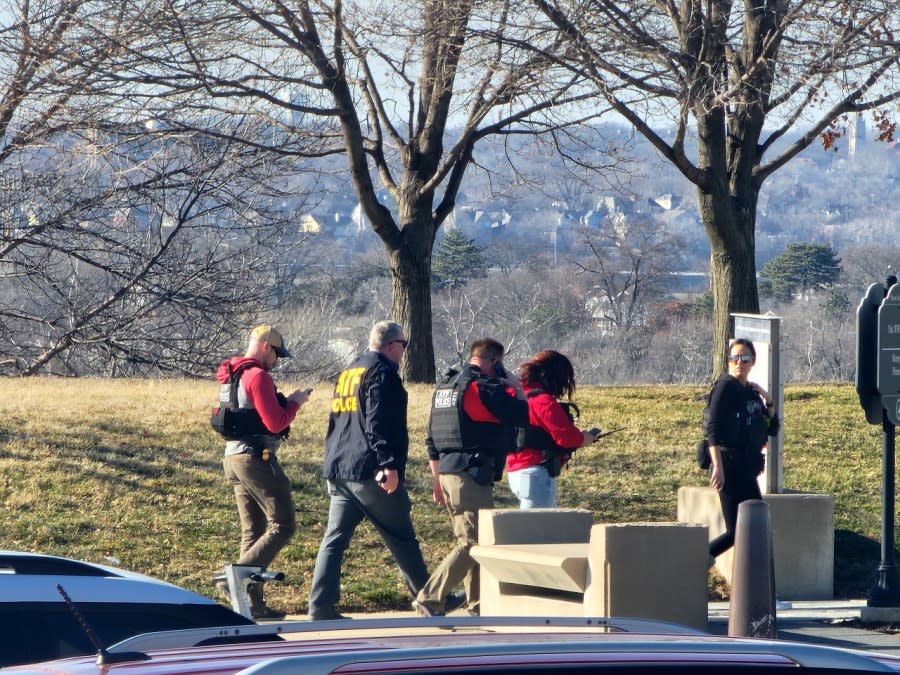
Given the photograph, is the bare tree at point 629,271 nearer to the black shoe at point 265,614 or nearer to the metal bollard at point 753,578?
the black shoe at point 265,614

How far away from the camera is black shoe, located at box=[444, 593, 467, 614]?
820 cm

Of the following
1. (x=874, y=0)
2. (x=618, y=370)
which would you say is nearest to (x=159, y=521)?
(x=874, y=0)

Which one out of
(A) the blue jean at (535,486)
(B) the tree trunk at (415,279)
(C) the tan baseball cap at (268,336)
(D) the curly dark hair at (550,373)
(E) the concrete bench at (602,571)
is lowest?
(E) the concrete bench at (602,571)

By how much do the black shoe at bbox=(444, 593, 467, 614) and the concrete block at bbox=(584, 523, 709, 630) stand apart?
3.33 ft

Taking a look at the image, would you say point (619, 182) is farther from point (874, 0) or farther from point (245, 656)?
point (245, 656)

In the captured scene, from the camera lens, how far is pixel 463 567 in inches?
323

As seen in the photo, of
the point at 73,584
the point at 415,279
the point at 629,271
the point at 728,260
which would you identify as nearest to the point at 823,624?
the point at 73,584

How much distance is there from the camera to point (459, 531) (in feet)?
27.2

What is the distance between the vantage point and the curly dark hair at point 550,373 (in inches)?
335

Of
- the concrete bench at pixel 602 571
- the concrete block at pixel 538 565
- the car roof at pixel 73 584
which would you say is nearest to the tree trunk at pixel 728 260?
the concrete bench at pixel 602 571

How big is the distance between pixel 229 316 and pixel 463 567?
9693mm

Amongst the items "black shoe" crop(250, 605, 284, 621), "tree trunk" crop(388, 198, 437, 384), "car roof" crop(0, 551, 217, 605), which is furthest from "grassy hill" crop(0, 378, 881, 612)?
"car roof" crop(0, 551, 217, 605)

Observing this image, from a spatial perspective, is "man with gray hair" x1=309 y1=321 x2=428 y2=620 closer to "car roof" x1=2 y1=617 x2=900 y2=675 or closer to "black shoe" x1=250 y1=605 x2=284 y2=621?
"black shoe" x1=250 y1=605 x2=284 y2=621

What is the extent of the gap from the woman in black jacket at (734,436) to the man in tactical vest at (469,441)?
1508mm
